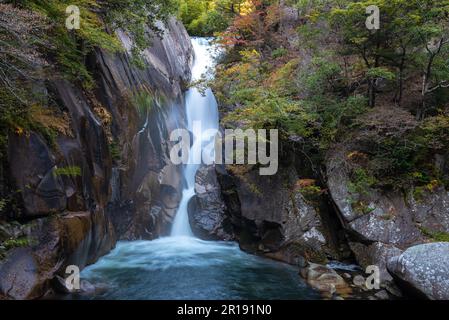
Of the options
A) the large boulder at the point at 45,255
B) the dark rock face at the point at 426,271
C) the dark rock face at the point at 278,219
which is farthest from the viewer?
the dark rock face at the point at 278,219

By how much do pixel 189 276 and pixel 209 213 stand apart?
4.71 meters

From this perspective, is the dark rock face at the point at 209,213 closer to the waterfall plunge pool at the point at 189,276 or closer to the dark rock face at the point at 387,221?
the waterfall plunge pool at the point at 189,276

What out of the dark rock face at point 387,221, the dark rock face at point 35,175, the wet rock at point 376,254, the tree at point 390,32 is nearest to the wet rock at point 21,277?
the dark rock face at point 35,175

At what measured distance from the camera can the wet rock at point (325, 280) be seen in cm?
821

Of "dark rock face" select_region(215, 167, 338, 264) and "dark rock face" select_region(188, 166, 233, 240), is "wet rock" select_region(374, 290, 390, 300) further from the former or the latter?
"dark rock face" select_region(188, 166, 233, 240)

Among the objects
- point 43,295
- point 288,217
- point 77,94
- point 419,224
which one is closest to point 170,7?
point 77,94

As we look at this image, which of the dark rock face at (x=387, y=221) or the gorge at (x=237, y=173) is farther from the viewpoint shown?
the dark rock face at (x=387, y=221)

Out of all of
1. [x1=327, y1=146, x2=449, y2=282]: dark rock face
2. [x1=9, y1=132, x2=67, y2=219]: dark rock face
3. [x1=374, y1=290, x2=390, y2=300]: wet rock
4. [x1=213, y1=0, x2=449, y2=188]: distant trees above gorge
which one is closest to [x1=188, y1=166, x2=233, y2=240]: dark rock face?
[x1=213, y1=0, x2=449, y2=188]: distant trees above gorge

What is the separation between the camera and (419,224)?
9375 mm

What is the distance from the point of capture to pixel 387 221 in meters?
9.56

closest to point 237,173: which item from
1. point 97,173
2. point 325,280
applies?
point 97,173

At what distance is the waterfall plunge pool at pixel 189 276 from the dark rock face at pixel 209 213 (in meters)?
1.42

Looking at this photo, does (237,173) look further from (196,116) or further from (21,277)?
(21,277)
